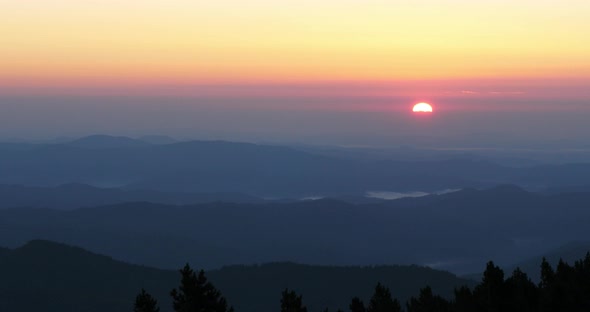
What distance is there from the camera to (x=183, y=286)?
1109 inches

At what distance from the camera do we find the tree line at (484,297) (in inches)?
1112

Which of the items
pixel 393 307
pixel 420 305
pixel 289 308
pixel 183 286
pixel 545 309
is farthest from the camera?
pixel 420 305

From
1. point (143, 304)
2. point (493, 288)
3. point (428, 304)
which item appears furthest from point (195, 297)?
point (428, 304)

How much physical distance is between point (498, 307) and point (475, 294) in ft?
10.2

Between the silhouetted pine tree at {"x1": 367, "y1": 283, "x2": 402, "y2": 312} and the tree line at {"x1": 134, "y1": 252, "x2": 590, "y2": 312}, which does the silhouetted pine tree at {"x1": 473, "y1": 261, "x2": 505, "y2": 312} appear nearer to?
the tree line at {"x1": 134, "y1": 252, "x2": 590, "y2": 312}

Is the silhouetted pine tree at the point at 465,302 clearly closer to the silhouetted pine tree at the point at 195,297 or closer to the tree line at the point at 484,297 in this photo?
the tree line at the point at 484,297

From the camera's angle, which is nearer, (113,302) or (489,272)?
(489,272)

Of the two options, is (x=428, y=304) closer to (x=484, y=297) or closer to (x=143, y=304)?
(x=484, y=297)

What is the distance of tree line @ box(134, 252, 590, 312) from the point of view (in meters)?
28.2

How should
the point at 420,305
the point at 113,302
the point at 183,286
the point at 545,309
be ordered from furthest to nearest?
the point at 113,302
the point at 420,305
the point at 545,309
the point at 183,286

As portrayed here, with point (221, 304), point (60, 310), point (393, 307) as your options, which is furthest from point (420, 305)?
point (60, 310)

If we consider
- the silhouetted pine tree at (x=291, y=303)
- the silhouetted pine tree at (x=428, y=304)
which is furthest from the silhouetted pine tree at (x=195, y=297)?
the silhouetted pine tree at (x=428, y=304)

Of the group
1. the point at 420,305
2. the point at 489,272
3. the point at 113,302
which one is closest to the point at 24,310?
the point at 113,302

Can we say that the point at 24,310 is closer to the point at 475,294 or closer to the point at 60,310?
the point at 60,310
